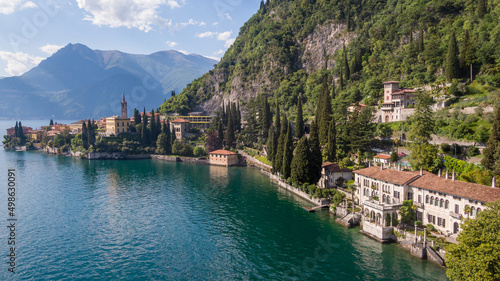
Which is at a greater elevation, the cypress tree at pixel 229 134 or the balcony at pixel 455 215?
the cypress tree at pixel 229 134

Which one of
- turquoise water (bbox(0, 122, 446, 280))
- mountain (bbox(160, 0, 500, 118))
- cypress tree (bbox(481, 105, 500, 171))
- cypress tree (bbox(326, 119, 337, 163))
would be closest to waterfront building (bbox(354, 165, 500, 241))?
turquoise water (bbox(0, 122, 446, 280))

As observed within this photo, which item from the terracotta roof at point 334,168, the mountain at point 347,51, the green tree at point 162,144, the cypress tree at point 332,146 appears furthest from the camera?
Result: the green tree at point 162,144

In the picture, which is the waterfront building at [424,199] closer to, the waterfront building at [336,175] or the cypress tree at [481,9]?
the waterfront building at [336,175]

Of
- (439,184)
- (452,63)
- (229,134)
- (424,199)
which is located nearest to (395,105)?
(452,63)

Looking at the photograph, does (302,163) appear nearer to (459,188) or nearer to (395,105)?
(459,188)

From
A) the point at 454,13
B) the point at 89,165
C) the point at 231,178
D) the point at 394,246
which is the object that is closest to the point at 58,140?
the point at 89,165

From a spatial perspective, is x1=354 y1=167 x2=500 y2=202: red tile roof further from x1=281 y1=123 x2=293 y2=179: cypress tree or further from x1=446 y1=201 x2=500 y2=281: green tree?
x1=281 y1=123 x2=293 y2=179: cypress tree

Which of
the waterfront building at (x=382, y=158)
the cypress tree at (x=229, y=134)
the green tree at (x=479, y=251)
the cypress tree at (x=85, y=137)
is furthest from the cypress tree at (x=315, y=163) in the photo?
the cypress tree at (x=85, y=137)
